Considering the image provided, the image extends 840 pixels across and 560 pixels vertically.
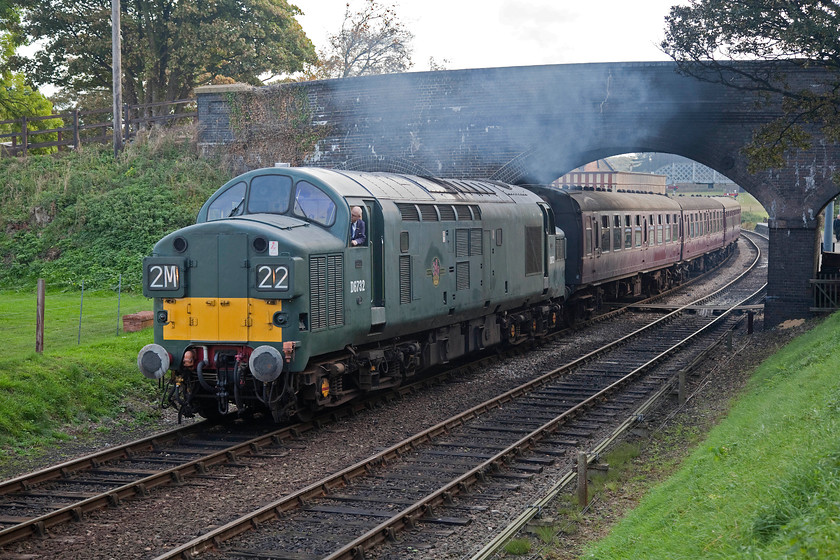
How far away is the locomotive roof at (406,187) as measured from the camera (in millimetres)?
13234

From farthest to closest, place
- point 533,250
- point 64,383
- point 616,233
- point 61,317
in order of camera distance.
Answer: point 616,233 < point 533,250 < point 61,317 < point 64,383

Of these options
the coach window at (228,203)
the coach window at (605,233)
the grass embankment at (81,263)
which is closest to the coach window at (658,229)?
the coach window at (605,233)

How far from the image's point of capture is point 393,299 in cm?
1403

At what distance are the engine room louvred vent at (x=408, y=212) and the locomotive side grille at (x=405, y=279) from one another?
625mm

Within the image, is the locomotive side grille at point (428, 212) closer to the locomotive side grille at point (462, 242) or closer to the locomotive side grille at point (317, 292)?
the locomotive side grille at point (462, 242)

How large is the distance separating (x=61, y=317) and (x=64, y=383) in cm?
657

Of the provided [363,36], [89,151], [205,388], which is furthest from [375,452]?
[363,36]

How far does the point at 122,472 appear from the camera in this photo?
10.8 meters

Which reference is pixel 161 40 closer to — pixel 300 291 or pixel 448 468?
pixel 300 291

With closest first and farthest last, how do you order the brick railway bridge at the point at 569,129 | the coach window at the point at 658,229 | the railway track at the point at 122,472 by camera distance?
the railway track at the point at 122,472
the brick railway bridge at the point at 569,129
the coach window at the point at 658,229

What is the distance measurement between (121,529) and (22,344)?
358 inches

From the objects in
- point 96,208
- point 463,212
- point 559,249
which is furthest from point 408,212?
point 96,208

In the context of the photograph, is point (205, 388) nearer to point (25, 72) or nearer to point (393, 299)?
point (393, 299)

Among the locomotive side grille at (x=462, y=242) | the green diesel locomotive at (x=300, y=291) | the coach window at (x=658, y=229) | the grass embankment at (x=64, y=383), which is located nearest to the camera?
the green diesel locomotive at (x=300, y=291)
